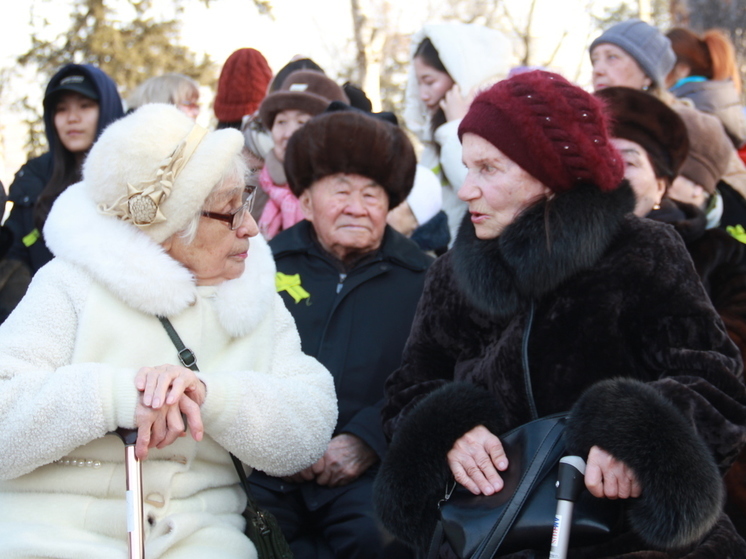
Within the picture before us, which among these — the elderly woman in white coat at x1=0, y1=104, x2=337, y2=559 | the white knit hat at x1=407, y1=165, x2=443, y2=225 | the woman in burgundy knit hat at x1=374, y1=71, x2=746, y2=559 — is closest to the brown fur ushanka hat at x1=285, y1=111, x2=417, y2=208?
the white knit hat at x1=407, y1=165, x2=443, y2=225

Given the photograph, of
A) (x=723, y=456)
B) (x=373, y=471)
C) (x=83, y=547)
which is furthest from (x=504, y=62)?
(x=83, y=547)

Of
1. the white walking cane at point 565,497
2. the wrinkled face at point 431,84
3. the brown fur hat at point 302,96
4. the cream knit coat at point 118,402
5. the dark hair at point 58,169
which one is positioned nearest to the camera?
the white walking cane at point 565,497

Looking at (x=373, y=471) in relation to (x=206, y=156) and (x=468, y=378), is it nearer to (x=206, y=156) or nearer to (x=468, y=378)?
(x=468, y=378)

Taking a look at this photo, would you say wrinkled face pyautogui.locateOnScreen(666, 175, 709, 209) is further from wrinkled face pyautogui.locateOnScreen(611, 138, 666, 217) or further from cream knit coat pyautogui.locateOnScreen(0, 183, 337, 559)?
cream knit coat pyautogui.locateOnScreen(0, 183, 337, 559)

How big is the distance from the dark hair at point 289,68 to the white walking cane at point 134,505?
373cm

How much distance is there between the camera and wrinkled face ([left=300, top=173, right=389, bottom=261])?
399cm

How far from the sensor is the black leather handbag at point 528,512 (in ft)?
7.77

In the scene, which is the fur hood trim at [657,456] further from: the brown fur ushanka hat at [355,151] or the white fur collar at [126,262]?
the brown fur ushanka hat at [355,151]

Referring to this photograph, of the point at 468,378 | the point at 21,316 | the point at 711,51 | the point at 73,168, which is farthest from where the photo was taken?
the point at 711,51

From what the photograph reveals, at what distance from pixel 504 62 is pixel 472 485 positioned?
11.8 feet

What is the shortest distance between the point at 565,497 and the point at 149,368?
48.8 inches

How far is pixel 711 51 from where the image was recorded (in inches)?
248

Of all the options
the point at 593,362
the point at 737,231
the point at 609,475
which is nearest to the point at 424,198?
the point at 737,231

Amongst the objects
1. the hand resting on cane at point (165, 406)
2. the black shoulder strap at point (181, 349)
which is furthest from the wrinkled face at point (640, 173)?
the hand resting on cane at point (165, 406)
